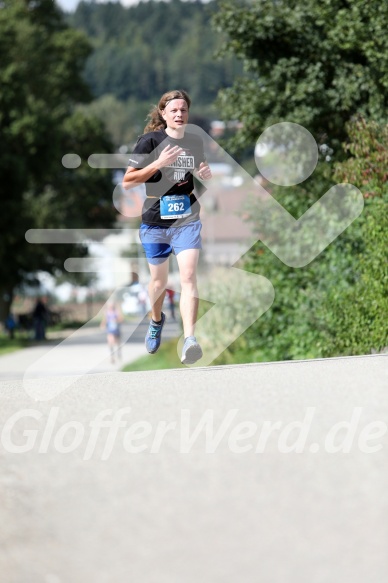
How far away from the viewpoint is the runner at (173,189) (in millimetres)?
9109

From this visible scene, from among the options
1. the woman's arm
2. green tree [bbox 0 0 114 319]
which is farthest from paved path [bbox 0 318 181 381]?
the woman's arm

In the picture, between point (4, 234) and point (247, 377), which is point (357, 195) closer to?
point (247, 377)

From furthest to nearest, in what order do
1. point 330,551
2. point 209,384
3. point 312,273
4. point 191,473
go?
point 312,273 < point 209,384 < point 191,473 < point 330,551

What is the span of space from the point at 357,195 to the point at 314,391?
631cm

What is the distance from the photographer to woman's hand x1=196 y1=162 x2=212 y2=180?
915 cm

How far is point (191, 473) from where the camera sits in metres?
5.35

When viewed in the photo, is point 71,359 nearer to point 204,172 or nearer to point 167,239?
point 167,239

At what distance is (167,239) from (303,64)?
8.24m

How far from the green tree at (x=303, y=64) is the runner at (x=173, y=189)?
7.10 m

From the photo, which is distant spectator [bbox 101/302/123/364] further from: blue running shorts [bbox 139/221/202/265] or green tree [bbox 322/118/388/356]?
blue running shorts [bbox 139/221/202/265]

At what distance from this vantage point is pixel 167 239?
972cm

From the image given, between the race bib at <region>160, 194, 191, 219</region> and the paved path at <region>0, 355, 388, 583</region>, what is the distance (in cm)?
173

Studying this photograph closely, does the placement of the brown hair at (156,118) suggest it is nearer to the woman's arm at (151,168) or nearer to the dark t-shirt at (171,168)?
the dark t-shirt at (171,168)

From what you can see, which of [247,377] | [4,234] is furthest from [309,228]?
[4,234]
